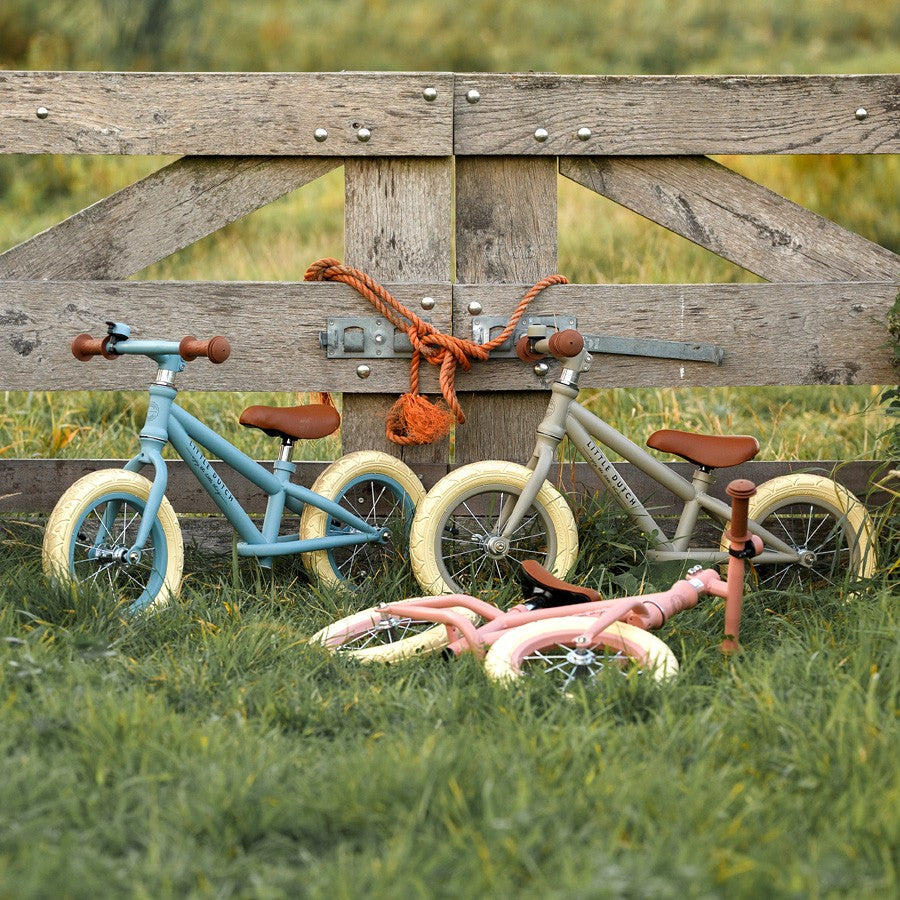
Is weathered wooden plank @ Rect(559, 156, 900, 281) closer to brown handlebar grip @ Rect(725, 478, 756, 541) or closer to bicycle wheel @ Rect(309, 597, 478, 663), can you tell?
brown handlebar grip @ Rect(725, 478, 756, 541)

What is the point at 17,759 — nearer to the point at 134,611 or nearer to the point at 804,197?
the point at 134,611

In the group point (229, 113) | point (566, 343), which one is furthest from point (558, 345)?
point (229, 113)

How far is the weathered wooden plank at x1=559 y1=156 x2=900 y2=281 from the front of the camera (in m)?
3.83

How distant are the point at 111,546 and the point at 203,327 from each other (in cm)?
85

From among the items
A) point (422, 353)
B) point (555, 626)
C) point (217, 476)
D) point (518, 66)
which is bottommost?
point (555, 626)

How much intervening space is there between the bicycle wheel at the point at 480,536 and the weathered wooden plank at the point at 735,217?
1.01 metres

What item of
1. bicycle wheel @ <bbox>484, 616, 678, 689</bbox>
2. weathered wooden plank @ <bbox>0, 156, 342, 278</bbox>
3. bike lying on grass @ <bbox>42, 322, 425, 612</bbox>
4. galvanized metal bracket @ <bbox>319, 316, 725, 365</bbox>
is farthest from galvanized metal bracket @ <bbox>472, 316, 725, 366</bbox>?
bicycle wheel @ <bbox>484, 616, 678, 689</bbox>

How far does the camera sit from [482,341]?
3826 mm

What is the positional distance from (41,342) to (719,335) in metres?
2.24

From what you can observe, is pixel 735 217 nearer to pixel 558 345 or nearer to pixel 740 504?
pixel 558 345

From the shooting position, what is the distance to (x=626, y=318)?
151 inches

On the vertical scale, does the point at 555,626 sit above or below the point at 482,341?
below

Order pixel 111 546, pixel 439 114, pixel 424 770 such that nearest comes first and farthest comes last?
pixel 424 770
pixel 111 546
pixel 439 114

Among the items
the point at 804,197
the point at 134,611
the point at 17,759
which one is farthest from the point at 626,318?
the point at 804,197
